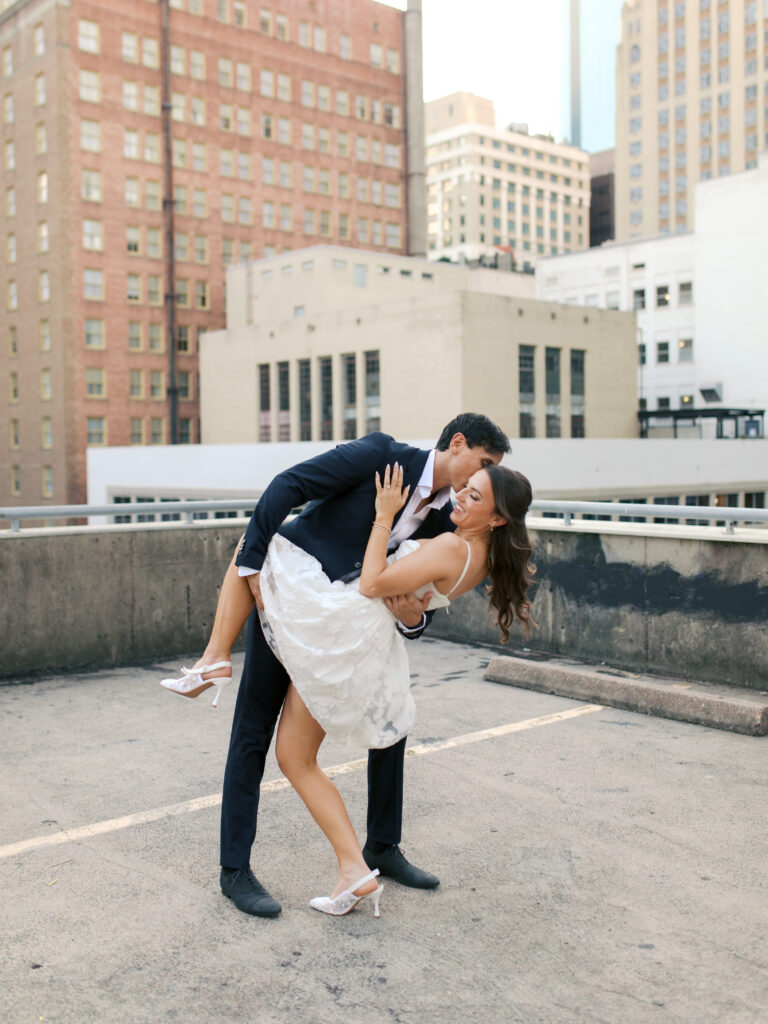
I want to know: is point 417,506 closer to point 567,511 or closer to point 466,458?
point 466,458

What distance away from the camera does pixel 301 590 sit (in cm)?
351

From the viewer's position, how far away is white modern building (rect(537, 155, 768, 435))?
235 ft

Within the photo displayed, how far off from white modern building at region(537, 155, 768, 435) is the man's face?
68.6 m

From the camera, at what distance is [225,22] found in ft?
250

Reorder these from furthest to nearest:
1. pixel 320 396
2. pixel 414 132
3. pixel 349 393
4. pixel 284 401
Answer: pixel 414 132, pixel 284 401, pixel 320 396, pixel 349 393

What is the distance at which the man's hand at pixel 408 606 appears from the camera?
3.54 meters

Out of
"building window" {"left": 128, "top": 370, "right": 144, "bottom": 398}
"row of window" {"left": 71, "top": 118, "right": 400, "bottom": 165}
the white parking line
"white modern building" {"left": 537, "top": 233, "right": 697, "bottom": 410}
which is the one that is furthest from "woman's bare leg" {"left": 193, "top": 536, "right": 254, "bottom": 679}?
"white modern building" {"left": 537, "top": 233, "right": 697, "bottom": 410}

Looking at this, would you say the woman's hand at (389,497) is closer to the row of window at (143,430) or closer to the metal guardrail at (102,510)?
the metal guardrail at (102,510)

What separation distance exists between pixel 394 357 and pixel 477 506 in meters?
55.8

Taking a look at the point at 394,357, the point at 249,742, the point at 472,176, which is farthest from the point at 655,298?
the point at 249,742

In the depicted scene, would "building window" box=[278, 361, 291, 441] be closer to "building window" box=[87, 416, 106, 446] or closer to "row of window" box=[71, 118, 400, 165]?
"building window" box=[87, 416, 106, 446]

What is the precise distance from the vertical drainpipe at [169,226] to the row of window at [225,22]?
0.74m

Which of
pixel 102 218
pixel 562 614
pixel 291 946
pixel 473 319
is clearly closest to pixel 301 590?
pixel 291 946

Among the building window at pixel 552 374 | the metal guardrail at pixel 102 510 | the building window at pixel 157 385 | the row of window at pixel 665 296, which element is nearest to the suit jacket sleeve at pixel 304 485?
the metal guardrail at pixel 102 510
